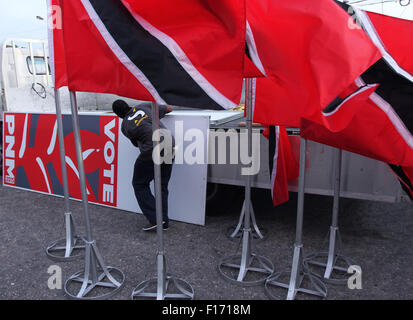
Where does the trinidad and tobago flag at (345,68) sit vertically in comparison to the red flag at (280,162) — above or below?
above

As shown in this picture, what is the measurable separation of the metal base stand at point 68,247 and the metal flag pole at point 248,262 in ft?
5.36

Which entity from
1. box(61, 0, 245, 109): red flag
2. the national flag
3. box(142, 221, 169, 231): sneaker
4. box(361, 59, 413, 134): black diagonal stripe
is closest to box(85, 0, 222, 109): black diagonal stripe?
box(61, 0, 245, 109): red flag

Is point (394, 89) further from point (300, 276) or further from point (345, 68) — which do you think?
point (300, 276)

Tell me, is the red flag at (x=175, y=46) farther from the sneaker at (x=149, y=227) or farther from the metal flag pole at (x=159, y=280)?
the sneaker at (x=149, y=227)

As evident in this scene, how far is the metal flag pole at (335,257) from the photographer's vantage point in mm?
3404

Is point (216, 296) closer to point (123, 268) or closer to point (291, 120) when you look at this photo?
point (123, 268)

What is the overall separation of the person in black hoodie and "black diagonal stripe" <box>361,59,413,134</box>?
2519mm

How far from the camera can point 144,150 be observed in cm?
433

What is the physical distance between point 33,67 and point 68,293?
18.6 ft

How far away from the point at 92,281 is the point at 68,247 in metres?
0.86

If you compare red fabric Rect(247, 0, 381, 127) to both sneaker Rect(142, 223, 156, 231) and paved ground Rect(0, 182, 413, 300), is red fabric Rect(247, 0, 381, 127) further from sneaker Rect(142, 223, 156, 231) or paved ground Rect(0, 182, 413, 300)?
sneaker Rect(142, 223, 156, 231)

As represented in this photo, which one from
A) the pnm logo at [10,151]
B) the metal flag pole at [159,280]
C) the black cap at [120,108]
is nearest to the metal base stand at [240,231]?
the metal flag pole at [159,280]

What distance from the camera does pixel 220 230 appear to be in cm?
461

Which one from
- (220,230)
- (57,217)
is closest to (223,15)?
(220,230)
